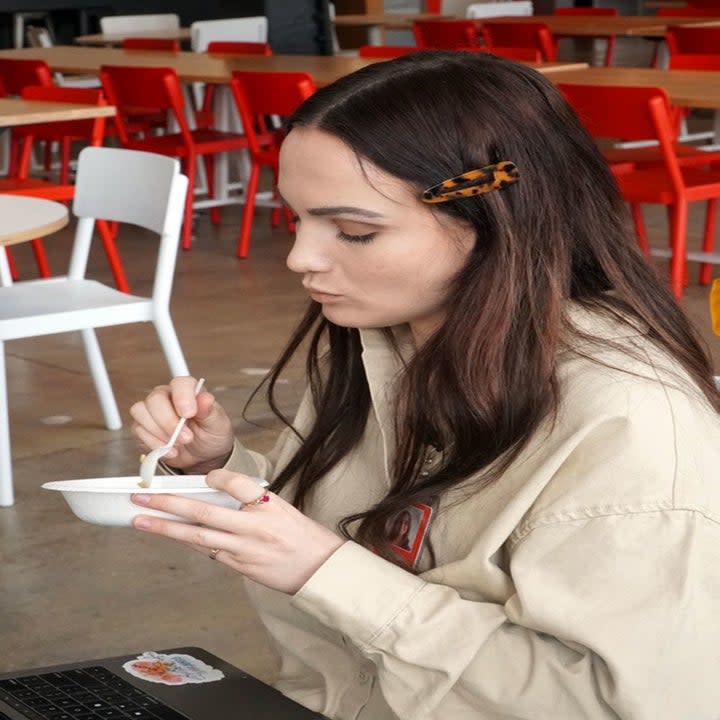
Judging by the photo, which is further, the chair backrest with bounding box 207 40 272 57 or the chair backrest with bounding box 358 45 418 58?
the chair backrest with bounding box 207 40 272 57

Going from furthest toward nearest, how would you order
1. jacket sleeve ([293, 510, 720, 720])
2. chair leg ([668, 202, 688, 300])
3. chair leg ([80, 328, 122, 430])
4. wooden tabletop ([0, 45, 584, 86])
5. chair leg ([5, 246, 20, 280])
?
wooden tabletop ([0, 45, 584, 86]) → chair leg ([5, 246, 20, 280]) → chair leg ([668, 202, 688, 300]) → chair leg ([80, 328, 122, 430]) → jacket sleeve ([293, 510, 720, 720])

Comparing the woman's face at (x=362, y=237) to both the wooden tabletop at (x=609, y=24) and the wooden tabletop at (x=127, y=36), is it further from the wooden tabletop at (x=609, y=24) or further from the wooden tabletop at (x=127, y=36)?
the wooden tabletop at (x=127, y=36)

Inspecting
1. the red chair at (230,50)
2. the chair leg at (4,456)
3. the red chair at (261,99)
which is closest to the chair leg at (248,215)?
the red chair at (261,99)

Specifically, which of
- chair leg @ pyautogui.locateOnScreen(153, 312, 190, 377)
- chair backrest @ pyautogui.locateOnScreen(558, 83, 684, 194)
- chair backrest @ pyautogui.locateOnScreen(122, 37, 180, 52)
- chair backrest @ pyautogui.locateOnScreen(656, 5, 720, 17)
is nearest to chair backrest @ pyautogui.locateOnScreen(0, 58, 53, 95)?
chair backrest @ pyautogui.locateOnScreen(122, 37, 180, 52)

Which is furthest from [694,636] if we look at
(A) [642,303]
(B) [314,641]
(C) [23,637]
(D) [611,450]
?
(C) [23,637]

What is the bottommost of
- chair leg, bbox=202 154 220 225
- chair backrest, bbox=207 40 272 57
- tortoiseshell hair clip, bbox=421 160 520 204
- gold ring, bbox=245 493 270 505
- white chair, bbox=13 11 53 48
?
chair leg, bbox=202 154 220 225

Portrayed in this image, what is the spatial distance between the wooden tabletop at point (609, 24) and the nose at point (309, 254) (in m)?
7.34

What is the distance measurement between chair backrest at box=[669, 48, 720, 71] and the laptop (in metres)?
5.20

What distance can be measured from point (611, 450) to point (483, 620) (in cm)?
17

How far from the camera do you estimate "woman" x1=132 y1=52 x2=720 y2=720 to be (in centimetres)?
109

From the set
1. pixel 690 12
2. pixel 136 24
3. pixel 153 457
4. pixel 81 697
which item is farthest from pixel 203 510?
pixel 690 12

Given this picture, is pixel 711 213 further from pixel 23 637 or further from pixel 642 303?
pixel 642 303

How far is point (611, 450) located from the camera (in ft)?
3.65

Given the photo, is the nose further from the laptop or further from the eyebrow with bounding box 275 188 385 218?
the laptop
